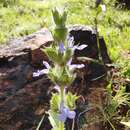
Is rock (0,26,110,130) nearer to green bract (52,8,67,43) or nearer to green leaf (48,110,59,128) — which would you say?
green leaf (48,110,59,128)

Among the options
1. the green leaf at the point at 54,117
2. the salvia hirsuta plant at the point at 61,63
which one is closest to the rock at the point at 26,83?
the green leaf at the point at 54,117

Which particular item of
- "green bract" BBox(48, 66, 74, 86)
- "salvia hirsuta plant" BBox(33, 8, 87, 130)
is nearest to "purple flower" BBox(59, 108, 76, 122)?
"salvia hirsuta plant" BBox(33, 8, 87, 130)

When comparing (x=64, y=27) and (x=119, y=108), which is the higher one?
(x=64, y=27)

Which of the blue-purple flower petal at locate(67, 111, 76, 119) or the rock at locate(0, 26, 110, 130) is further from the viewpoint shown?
the rock at locate(0, 26, 110, 130)

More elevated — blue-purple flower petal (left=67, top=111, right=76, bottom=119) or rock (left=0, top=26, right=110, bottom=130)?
blue-purple flower petal (left=67, top=111, right=76, bottom=119)

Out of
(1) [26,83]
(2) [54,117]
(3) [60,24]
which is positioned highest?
(3) [60,24]

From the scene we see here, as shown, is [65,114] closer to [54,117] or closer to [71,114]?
[71,114]

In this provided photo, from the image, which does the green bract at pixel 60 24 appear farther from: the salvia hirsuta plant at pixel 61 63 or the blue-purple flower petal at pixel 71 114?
the blue-purple flower petal at pixel 71 114

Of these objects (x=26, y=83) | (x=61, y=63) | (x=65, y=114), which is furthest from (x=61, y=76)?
(x=26, y=83)

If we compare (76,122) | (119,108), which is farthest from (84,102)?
(119,108)

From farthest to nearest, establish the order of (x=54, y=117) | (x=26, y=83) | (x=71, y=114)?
(x=26, y=83)
(x=54, y=117)
(x=71, y=114)

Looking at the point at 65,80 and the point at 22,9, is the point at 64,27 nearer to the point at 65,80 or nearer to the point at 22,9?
the point at 65,80
